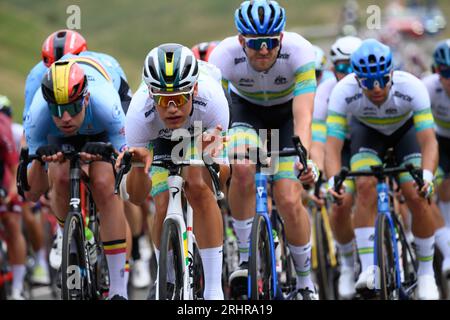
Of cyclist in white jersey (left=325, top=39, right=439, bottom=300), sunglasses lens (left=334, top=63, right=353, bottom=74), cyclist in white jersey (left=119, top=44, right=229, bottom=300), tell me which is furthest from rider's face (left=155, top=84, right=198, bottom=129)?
sunglasses lens (left=334, top=63, right=353, bottom=74)

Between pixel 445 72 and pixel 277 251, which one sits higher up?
Answer: pixel 445 72

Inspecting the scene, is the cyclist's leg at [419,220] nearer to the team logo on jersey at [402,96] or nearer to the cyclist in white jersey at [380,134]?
the cyclist in white jersey at [380,134]

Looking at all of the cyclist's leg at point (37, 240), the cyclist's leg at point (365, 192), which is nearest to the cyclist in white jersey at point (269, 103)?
the cyclist's leg at point (365, 192)

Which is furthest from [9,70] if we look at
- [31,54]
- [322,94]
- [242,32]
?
[242,32]

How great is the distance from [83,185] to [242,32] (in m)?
1.66

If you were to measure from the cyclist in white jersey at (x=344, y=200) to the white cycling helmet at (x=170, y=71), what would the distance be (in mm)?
2956

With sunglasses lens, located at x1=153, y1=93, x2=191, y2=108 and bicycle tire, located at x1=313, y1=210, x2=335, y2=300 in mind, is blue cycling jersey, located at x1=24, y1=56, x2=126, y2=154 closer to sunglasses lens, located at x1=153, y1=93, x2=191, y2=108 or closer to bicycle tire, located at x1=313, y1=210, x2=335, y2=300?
sunglasses lens, located at x1=153, y1=93, x2=191, y2=108

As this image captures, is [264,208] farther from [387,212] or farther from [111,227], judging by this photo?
[111,227]

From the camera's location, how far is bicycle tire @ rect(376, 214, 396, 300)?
25.7 feet

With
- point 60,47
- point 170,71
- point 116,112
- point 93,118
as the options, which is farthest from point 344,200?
point 170,71

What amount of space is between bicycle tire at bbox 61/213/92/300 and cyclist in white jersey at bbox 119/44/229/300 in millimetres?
498

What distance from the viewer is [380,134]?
915 centimetres

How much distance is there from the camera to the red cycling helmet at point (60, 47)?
363 inches

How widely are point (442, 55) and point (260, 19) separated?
2.62 meters
